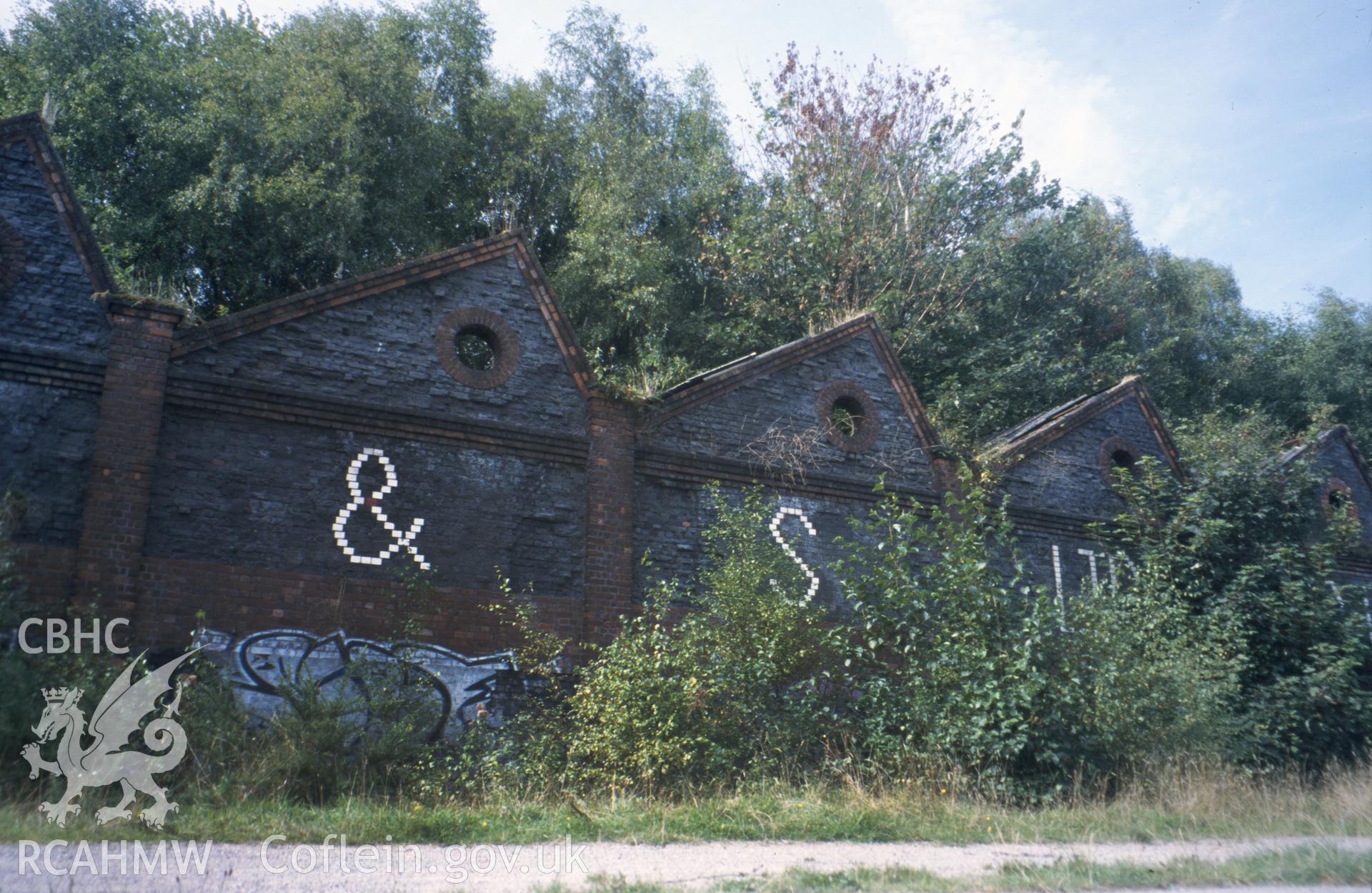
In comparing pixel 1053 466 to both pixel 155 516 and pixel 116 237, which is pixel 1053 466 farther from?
pixel 116 237

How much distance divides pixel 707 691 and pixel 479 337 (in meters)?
4.97

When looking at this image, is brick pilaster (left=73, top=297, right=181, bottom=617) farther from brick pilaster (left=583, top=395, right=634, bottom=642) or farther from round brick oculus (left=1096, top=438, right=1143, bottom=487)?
round brick oculus (left=1096, top=438, right=1143, bottom=487)

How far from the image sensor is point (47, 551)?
343 inches

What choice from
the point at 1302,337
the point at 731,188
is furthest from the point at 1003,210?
the point at 1302,337

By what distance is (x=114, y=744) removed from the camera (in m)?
8.02

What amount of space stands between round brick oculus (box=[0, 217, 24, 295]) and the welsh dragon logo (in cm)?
386

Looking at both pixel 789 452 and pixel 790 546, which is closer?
pixel 790 546

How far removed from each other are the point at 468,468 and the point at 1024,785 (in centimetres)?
664

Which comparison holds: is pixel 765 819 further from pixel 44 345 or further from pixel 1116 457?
pixel 1116 457

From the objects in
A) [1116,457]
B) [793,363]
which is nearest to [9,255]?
[793,363]

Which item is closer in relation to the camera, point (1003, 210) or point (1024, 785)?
point (1024, 785)

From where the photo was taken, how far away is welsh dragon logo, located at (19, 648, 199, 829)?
24.5 ft

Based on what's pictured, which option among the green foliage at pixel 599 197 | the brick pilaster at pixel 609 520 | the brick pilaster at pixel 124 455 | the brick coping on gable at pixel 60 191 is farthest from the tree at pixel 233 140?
the brick pilaster at pixel 609 520
